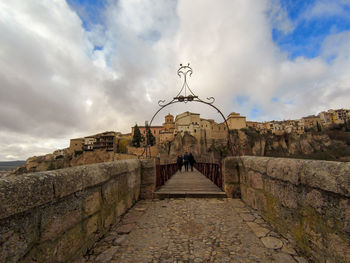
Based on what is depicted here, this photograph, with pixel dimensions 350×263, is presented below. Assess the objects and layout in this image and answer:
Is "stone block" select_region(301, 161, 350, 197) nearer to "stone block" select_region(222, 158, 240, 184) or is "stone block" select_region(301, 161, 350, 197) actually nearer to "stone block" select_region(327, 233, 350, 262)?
"stone block" select_region(327, 233, 350, 262)

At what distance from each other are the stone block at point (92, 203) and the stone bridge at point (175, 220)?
0.04ft

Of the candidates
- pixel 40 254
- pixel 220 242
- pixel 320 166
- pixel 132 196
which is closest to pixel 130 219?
pixel 132 196

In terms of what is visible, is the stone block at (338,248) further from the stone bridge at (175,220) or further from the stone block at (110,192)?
the stone block at (110,192)

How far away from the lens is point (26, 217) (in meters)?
1.34

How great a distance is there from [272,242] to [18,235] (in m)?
2.85

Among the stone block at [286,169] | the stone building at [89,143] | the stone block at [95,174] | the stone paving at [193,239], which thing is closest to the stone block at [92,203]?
the stone block at [95,174]

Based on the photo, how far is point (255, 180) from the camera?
138 inches

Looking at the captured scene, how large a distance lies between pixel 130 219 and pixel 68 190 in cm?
187

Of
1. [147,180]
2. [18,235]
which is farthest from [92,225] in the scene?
[147,180]

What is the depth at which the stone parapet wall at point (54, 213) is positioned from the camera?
1.22m

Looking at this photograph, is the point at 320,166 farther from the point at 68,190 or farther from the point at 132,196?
the point at 132,196

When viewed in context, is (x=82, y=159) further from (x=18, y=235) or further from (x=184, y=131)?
(x=18, y=235)

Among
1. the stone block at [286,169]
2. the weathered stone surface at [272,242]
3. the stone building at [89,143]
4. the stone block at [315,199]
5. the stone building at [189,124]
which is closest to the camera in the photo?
the stone block at [315,199]

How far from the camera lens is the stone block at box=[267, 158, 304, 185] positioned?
7.12 ft
